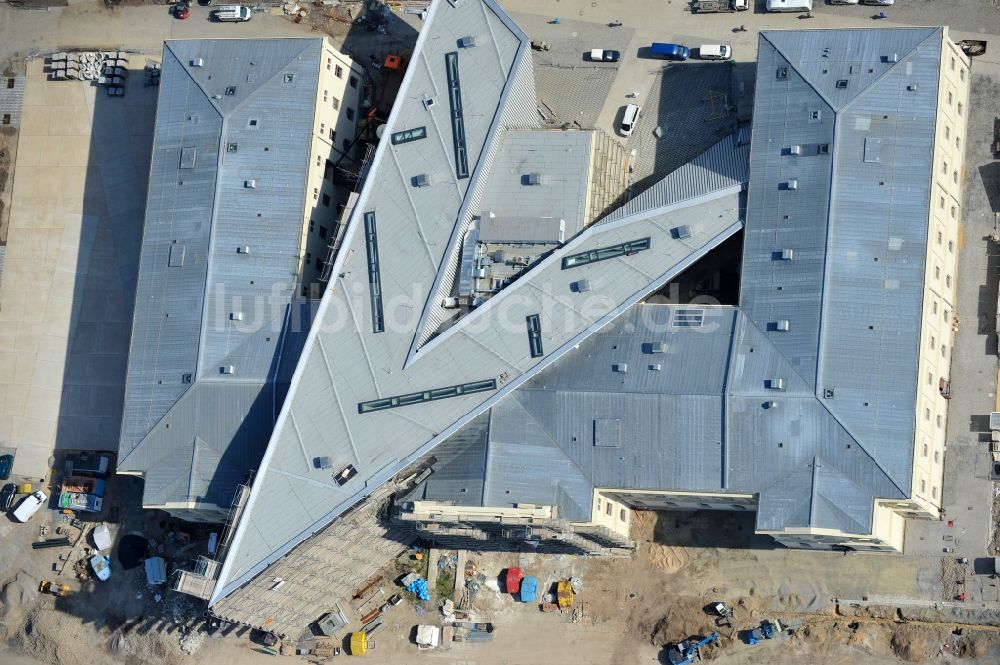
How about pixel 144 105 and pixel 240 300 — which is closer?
pixel 240 300

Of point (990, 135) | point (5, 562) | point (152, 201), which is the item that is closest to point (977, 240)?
point (990, 135)

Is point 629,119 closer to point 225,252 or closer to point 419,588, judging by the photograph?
point 225,252

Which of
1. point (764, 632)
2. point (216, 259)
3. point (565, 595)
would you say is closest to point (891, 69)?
point (764, 632)

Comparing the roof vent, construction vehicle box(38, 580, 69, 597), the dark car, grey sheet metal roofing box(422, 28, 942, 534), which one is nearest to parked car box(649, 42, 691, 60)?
grey sheet metal roofing box(422, 28, 942, 534)

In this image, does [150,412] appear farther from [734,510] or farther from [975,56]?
[975,56]

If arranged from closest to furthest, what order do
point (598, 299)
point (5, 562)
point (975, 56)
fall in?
1. point (598, 299)
2. point (975, 56)
3. point (5, 562)

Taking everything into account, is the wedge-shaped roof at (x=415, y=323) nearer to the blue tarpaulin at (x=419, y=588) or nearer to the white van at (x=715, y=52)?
the blue tarpaulin at (x=419, y=588)

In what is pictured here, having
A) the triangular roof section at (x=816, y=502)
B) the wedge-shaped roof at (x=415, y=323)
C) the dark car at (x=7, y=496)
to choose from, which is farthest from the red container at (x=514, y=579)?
the dark car at (x=7, y=496)
